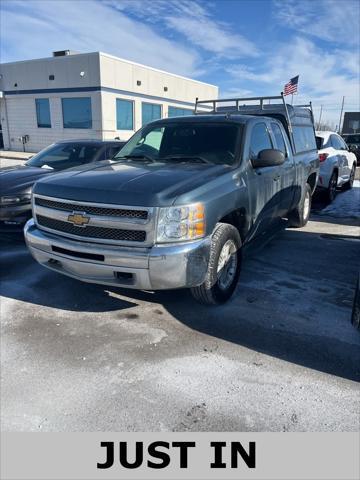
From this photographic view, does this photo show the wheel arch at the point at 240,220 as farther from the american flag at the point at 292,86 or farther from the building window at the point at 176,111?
the building window at the point at 176,111

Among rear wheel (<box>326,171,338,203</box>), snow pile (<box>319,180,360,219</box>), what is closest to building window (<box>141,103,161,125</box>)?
snow pile (<box>319,180,360,219</box>)

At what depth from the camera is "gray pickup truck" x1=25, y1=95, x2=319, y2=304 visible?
3236 millimetres

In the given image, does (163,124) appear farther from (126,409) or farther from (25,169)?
(126,409)

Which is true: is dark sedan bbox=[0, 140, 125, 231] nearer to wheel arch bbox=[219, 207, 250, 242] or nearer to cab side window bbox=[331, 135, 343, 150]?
wheel arch bbox=[219, 207, 250, 242]

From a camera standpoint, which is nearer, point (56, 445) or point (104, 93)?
point (56, 445)

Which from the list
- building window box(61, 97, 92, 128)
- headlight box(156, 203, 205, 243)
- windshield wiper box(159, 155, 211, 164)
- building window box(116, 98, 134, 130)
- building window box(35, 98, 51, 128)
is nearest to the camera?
headlight box(156, 203, 205, 243)

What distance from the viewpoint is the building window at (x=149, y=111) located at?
87.4 feet

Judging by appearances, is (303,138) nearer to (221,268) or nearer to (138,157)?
(138,157)

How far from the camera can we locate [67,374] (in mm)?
2977

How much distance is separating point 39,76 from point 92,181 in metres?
25.0

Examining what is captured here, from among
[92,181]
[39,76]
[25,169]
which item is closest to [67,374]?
[92,181]

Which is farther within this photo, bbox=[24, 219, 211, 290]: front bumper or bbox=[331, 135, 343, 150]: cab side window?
bbox=[331, 135, 343, 150]: cab side window

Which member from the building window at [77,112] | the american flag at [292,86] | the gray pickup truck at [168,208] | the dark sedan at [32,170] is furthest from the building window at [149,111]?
the gray pickup truck at [168,208]

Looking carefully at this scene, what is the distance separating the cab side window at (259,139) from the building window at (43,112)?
2335 cm
